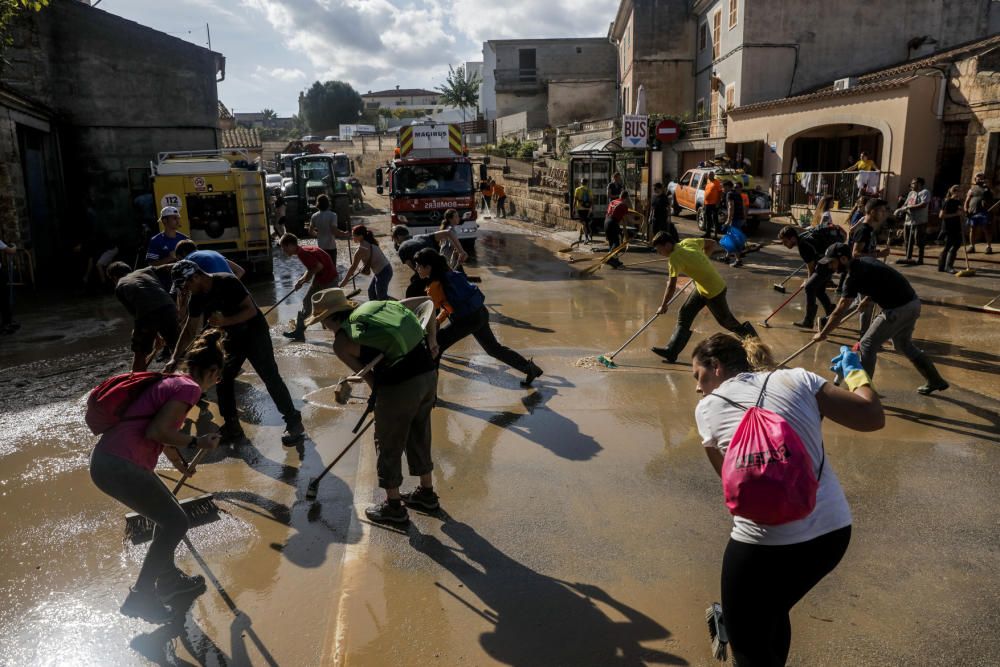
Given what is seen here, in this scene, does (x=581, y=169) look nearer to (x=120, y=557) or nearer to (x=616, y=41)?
(x=120, y=557)

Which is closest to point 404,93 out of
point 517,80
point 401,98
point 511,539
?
point 401,98

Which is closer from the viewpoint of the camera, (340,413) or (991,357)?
(340,413)

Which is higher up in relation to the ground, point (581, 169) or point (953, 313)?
point (581, 169)

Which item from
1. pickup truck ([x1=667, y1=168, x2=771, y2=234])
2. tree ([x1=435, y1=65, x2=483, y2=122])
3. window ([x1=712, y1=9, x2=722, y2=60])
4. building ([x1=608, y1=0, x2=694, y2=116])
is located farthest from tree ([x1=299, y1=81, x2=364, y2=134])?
pickup truck ([x1=667, y1=168, x2=771, y2=234])

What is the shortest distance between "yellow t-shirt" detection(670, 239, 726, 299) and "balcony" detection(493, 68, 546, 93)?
Result: 48994mm

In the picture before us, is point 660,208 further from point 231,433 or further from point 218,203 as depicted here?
point 231,433

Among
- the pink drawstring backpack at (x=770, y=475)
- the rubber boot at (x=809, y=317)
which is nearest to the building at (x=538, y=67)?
the rubber boot at (x=809, y=317)

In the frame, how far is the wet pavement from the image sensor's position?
139 inches

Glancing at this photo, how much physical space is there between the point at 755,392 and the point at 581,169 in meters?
18.0

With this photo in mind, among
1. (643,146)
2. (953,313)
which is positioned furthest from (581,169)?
(953,313)

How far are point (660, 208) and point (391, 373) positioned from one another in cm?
1328

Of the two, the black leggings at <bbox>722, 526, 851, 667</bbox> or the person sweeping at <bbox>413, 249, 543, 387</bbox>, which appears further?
the person sweeping at <bbox>413, 249, 543, 387</bbox>

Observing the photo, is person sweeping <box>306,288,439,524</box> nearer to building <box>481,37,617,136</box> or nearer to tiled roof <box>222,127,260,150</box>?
tiled roof <box>222,127,260,150</box>

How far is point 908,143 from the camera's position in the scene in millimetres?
17344
